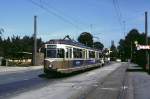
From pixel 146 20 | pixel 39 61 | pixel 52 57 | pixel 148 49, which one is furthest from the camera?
pixel 39 61

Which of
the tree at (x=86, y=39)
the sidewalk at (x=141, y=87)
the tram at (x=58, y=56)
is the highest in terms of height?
the tree at (x=86, y=39)

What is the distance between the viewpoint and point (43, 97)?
19906 millimetres

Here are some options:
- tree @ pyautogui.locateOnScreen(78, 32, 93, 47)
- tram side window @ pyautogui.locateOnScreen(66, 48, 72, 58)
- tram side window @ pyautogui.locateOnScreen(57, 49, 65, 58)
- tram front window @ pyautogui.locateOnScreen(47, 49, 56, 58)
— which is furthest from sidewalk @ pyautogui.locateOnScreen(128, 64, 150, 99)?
tree @ pyautogui.locateOnScreen(78, 32, 93, 47)

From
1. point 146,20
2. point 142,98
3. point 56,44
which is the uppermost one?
point 146,20

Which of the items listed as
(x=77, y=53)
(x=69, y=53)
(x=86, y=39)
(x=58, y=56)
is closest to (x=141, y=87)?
(x=58, y=56)

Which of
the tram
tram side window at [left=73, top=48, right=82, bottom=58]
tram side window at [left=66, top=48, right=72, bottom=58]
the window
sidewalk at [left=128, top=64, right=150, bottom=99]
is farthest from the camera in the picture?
tram side window at [left=73, top=48, right=82, bottom=58]

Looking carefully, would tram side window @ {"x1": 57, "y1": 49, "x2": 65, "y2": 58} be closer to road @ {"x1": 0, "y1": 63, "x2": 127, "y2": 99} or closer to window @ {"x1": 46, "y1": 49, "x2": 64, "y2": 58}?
window @ {"x1": 46, "y1": 49, "x2": 64, "y2": 58}

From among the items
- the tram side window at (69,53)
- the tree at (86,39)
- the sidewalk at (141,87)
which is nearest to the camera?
the sidewalk at (141,87)

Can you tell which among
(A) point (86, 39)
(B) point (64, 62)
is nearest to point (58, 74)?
(B) point (64, 62)

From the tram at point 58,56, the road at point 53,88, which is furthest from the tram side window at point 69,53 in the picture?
the road at point 53,88

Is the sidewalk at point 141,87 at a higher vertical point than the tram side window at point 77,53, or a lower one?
lower

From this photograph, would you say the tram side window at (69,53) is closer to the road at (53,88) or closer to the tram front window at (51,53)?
the tram front window at (51,53)

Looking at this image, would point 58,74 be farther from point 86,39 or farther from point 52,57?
point 86,39

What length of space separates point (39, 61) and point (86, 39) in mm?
89247
